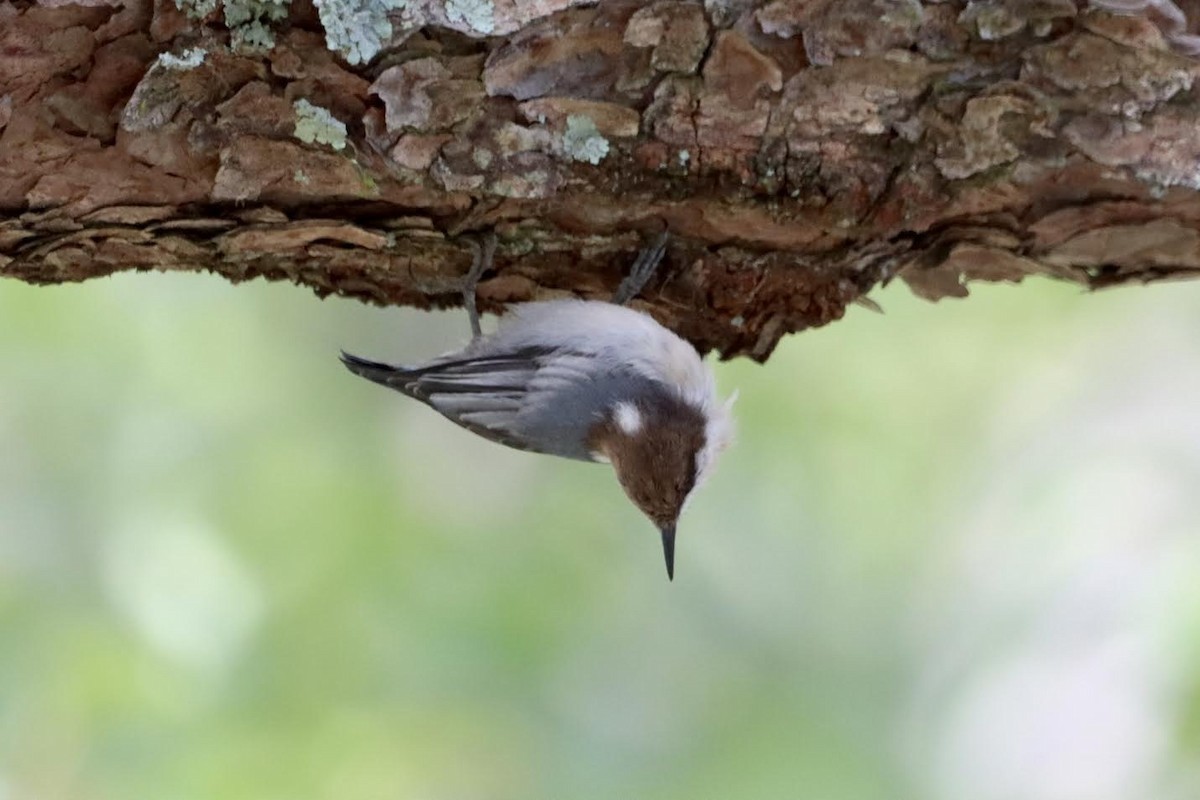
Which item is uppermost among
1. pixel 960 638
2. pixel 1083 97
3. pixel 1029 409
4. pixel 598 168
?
pixel 1083 97

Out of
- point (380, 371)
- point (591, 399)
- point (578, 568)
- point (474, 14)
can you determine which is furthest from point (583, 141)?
point (578, 568)

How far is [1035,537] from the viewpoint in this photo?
141 inches

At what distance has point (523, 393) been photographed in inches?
108

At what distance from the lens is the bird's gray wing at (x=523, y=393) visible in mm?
2693

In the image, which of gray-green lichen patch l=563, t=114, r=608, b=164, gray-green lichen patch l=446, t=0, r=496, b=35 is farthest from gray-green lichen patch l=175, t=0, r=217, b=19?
gray-green lichen patch l=563, t=114, r=608, b=164

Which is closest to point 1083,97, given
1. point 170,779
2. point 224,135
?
point 224,135

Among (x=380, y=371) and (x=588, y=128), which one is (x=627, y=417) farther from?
→ (x=588, y=128)

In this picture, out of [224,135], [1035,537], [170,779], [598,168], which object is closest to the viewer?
[224,135]

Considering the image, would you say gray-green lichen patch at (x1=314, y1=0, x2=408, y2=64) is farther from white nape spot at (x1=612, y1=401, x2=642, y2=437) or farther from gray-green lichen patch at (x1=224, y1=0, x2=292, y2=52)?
white nape spot at (x1=612, y1=401, x2=642, y2=437)

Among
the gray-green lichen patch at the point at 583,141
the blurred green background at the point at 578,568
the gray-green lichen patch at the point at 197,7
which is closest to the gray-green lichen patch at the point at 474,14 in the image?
the gray-green lichen patch at the point at 583,141

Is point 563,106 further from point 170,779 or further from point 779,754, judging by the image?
point 779,754

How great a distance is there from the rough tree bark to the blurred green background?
1408 mm

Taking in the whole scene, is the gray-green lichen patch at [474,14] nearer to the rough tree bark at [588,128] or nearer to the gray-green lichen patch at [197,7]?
the rough tree bark at [588,128]

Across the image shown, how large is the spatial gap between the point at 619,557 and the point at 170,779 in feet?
5.07
